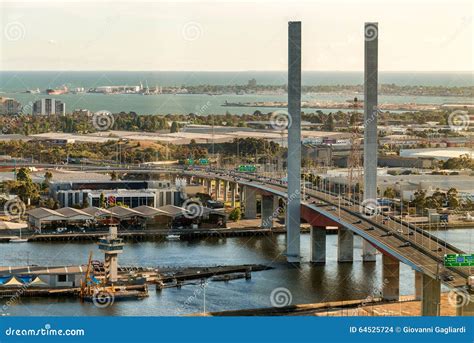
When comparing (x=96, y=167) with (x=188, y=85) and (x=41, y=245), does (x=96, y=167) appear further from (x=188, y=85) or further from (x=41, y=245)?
(x=188, y=85)

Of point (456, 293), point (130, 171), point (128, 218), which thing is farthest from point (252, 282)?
point (130, 171)

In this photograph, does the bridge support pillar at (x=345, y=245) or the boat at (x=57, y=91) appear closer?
the bridge support pillar at (x=345, y=245)

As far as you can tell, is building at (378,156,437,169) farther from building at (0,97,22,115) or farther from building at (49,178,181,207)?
building at (0,97,22,115)

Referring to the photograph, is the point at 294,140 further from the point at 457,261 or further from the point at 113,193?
the point at 113,193
